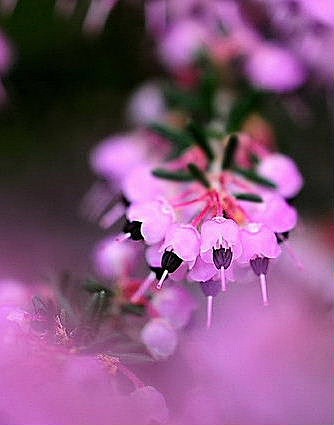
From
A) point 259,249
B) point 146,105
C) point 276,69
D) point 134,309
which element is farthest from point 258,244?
point 146,105

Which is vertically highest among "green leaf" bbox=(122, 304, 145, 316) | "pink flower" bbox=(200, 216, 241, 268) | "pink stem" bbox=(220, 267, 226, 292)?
"pink flower" bbox=(200, 216, 241, 268)

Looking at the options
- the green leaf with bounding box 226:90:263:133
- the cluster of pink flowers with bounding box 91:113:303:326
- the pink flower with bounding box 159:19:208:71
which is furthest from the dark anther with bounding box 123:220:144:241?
the pink flower with bounding box 159:19:208:71

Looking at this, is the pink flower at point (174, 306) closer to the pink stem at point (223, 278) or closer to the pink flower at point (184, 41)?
the pink stem at point (223, 278)

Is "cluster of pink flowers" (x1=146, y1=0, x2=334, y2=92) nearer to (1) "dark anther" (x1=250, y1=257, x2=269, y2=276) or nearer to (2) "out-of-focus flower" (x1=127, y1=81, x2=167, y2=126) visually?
(2) "out-of-focus flower" (x1=127, y1=81, x2=167, y2=126)

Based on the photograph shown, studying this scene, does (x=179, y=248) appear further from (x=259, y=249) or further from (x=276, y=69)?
(x=276, y=69)

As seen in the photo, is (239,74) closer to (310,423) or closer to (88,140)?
(88,140)

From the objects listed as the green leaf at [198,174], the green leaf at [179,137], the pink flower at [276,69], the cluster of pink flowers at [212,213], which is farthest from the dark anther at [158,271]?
the pink flower at [276,69]

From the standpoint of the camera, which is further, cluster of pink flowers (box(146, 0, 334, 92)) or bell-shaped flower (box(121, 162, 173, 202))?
cluster of pink flowers (box(146, 0, 334, 92))
